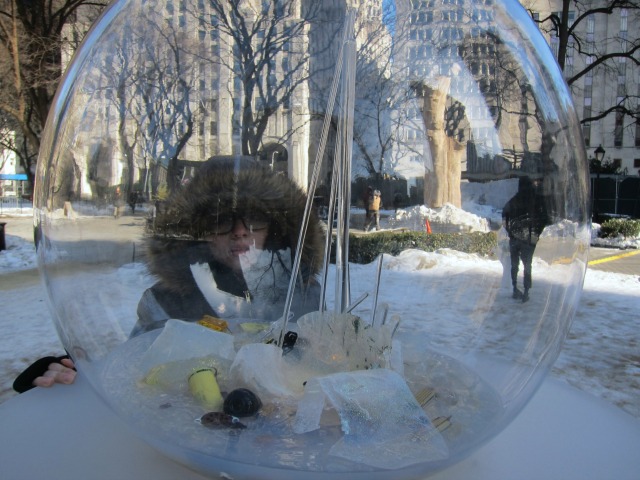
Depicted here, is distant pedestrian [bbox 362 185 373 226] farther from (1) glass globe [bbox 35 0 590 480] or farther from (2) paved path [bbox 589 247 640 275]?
(2) paved path [bbox 589 247 640 275]

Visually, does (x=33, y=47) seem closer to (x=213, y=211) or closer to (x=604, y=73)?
(x=213, y=211)

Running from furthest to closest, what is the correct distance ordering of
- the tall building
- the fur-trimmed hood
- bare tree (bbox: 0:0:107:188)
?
the tall building, bare tree (bbox: 0:0:107:188), the fur-trimmed hood

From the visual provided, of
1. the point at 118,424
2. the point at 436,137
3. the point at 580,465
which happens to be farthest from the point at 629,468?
the point at 118,424

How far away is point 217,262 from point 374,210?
20.4 inches

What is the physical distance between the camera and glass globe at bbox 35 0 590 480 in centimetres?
122

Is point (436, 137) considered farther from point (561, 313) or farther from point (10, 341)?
point (10, 341)

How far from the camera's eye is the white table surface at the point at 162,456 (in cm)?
113

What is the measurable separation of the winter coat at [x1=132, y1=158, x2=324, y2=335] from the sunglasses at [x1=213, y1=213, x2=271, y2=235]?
0.01 meters

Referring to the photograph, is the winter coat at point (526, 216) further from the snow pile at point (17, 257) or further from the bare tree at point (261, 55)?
the snow pile at point (17, 257)

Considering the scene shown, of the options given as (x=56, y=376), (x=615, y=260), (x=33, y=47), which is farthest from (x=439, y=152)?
(x=615, y=260)

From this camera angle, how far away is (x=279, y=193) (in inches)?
63.7

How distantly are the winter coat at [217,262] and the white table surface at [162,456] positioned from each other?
0.90 ft

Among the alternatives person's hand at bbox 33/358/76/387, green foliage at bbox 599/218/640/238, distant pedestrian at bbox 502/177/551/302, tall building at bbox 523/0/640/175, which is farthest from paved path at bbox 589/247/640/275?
person's hand at bbox 33/358/76/387

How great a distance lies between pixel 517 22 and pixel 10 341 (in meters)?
4.19
